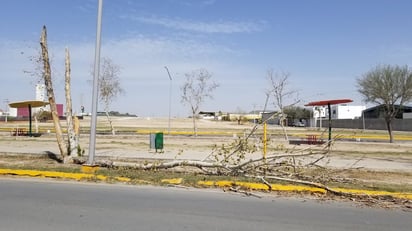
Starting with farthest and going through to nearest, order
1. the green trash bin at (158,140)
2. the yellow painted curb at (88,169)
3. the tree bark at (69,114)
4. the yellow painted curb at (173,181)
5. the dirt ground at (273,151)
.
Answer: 1. the green trash bin at (158,140)
2. the tree bark at (69,114)
3. the dirt ground at (273,151)
4. the yellow painted curb at (88,169)
5. the yellow painted curb at (173,181)

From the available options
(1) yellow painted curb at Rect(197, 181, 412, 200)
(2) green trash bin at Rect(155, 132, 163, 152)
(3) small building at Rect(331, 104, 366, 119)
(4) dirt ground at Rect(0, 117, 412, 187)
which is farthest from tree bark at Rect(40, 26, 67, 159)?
(3) small building at Rect(331, 104, 366, 119)

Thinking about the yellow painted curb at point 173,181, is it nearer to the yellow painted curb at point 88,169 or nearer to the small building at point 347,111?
the yellow painted curb at point 88,169

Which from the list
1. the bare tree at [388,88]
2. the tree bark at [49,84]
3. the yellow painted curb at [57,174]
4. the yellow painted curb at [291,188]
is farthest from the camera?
the bare tree at [388,88]

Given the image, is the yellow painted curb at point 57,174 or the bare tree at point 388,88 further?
the bare tree at point 388,88

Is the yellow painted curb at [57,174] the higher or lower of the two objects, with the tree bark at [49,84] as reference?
lower

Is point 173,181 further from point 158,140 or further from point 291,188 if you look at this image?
point 158,140

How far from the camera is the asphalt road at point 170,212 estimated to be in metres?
6.17

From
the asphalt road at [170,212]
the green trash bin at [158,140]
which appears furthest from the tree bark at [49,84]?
the green trash bin at [158,140]

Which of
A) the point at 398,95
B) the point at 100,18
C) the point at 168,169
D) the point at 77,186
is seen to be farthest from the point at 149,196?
the point at 398,95

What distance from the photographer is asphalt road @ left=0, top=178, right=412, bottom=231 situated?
6172 millimetres

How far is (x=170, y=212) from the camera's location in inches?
277

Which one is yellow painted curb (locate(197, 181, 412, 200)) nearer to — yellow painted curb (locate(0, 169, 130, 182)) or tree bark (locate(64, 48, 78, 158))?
yellow painted curb (locate(0, 169, 130, 182))

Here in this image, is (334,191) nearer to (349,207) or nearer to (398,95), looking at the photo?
(349,207)

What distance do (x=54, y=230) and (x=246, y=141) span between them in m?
7.28
